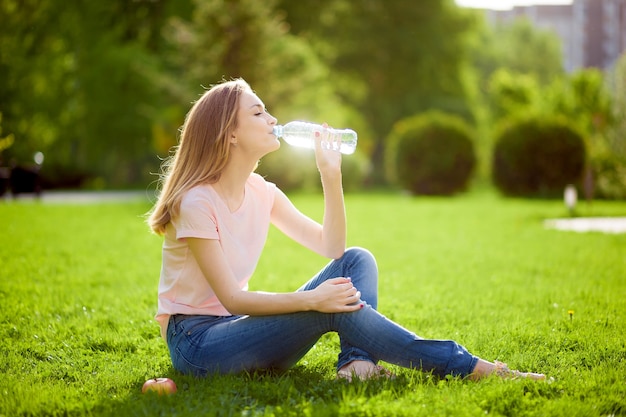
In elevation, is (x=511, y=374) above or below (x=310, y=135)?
below

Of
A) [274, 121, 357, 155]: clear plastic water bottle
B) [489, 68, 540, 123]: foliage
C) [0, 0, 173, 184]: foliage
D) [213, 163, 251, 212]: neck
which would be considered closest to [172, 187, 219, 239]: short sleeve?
[213, 163, 251, 212]: neck

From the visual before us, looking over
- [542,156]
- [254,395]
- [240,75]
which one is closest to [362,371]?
[254,395]

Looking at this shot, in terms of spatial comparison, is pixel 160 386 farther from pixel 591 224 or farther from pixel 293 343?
pixel 591 224

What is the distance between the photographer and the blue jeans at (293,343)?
138 inches

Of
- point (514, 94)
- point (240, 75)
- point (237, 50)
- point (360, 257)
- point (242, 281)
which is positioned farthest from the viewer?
point (514, 94)

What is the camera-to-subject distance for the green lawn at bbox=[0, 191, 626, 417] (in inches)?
131

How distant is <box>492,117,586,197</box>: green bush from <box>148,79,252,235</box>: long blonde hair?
20631mm

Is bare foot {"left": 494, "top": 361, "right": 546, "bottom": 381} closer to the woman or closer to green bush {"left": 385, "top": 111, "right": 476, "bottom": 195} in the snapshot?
the woman

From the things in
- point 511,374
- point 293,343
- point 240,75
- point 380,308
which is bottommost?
point 380,308

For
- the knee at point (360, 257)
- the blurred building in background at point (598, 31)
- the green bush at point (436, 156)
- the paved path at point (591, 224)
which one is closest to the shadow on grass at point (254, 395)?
the knee at point (360, 257)

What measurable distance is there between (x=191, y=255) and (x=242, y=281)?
0.32 meters

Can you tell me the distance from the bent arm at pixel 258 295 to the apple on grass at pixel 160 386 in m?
0.46

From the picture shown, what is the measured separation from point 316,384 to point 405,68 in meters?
35.2

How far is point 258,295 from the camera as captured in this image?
3479 mm
